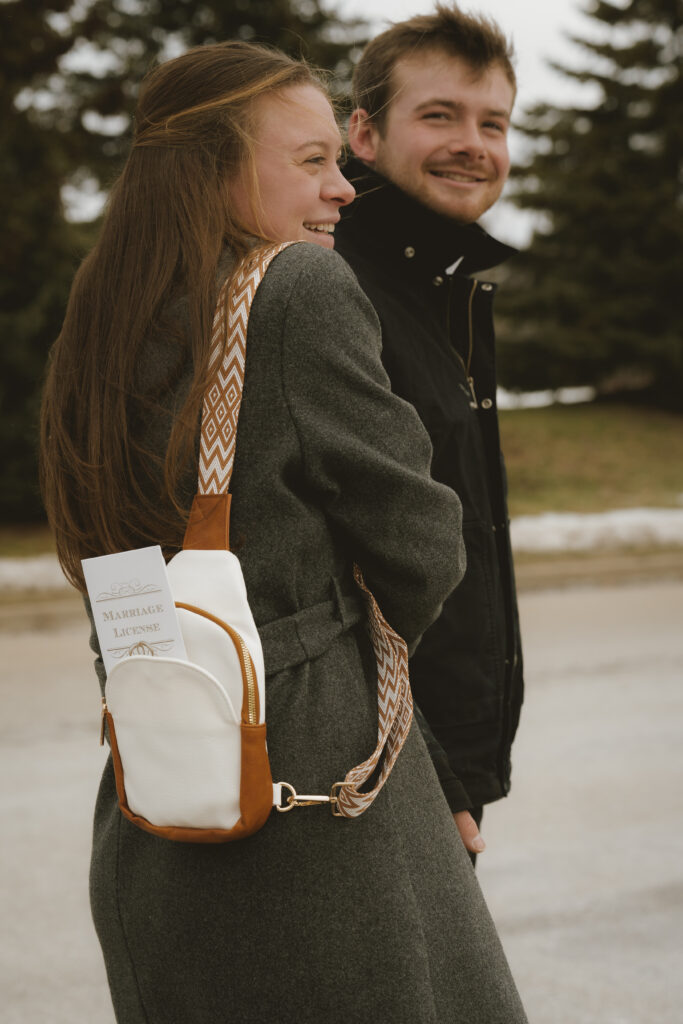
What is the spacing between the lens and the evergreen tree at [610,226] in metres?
22.7

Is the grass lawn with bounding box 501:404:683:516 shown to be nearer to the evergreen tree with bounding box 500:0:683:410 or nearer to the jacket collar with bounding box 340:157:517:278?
the evergreen tree with bounding box 500:0:683:410

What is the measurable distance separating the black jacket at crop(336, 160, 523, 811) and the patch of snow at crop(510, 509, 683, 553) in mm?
9698

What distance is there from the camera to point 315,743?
4.81ft

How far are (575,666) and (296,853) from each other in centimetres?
612

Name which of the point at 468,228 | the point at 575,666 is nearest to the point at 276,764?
the point at 468,228

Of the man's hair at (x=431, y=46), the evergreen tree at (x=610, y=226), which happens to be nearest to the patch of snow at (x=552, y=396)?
the evergreen tree at (x=610, y=226)

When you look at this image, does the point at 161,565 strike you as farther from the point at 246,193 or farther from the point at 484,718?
the point at 484,718

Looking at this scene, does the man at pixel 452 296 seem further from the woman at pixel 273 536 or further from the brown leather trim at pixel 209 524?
the brown leather trim at pixel 209 524

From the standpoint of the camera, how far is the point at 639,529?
12422 millimetres

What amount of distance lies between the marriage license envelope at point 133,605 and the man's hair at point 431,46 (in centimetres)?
127

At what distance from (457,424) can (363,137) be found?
2.43 ft

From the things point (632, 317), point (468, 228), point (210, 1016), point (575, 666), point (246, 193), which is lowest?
point (632, 317)

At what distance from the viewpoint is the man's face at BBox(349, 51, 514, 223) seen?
7.43ft

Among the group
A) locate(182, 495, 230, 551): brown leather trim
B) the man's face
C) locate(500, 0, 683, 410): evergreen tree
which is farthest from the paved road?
locate(500, 0, 683, 410): evergreen tree
